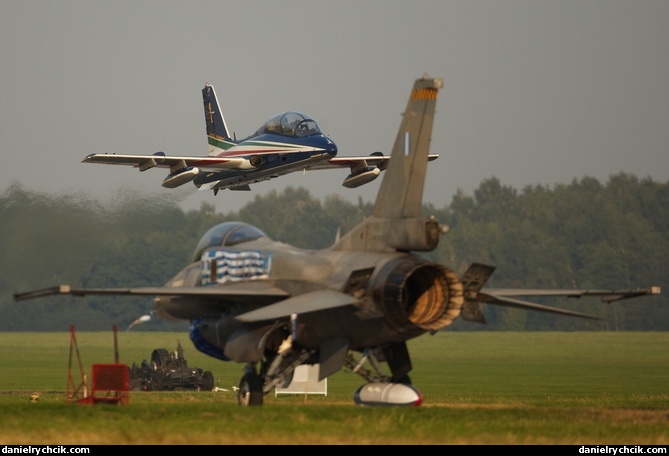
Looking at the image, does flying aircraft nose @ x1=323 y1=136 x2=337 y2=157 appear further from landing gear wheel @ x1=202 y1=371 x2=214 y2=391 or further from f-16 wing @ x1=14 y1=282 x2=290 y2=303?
f-16 wing @ x1=14 y1=282 x2=290 y2=303

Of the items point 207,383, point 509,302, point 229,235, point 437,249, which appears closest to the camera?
point 509,302

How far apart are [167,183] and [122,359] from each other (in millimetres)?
11112

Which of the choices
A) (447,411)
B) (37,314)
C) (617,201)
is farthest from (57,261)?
(617,201)

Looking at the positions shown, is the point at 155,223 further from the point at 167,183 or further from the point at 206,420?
the point at 206,420

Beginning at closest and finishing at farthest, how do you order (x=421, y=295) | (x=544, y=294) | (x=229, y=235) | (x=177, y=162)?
1. (x=421, y=295)
2. (x=544, y=294)
3. (x=229, y=235)
4. (x=177, y=162)

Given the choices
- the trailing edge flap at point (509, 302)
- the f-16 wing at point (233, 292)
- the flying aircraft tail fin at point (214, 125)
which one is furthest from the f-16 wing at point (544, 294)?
the flying aircraft tail fin at point (214, 125)

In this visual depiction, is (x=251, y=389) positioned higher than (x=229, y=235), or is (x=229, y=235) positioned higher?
(x=229, y=235)

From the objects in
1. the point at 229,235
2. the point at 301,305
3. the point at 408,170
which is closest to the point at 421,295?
the point at 301,305

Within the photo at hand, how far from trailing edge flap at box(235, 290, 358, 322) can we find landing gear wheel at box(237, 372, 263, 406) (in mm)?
1545

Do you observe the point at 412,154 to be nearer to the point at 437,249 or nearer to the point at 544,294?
the point at 544,294

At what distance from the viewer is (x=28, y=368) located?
4856 cm

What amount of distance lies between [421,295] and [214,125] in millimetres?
31455

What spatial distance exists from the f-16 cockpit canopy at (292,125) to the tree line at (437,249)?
622cm

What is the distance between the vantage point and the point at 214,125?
4794 centimetres
